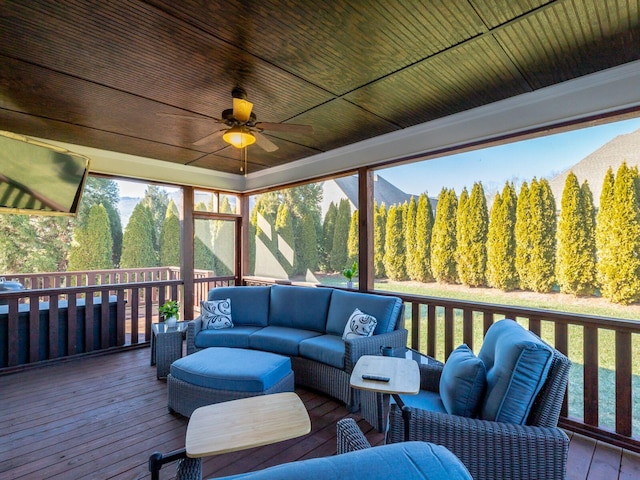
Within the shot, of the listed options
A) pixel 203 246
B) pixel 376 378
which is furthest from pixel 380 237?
pixel 376 378

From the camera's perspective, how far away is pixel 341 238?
7.02 m

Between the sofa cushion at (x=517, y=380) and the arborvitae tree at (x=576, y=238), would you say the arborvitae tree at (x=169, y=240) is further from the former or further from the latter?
the arborvitae tree at (x=576, y=238)

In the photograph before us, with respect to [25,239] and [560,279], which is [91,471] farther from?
[25,239]

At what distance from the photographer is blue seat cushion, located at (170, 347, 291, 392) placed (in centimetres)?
263

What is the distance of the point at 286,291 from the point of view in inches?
173

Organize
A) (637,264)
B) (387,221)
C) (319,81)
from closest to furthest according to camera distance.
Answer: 1. (319,81)
2. (637,264)
3. (387,221)

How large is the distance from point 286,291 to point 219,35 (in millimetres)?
3022

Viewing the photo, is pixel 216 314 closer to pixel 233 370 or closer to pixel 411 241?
pixel 233 370

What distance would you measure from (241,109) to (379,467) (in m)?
2.75

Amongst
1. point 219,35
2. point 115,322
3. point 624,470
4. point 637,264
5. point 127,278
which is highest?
point 219,35

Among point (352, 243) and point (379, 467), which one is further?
point (352, 243)

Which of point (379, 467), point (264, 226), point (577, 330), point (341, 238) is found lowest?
point (577, 330)

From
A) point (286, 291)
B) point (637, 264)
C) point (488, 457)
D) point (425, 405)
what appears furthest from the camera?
point (286, 291)

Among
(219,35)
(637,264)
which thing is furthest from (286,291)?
(637,264)
